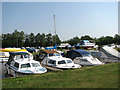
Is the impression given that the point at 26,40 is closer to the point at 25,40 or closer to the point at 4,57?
the point at 25,40

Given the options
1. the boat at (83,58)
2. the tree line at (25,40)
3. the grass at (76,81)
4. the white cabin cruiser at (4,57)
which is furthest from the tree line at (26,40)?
the grass at (76,81)

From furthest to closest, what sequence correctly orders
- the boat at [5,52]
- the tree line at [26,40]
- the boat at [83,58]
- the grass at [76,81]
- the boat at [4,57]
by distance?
the tree line at [26,40], the boat at [4,57], the boat at [5,52], the boat at [83,58], the grass at [76,81]

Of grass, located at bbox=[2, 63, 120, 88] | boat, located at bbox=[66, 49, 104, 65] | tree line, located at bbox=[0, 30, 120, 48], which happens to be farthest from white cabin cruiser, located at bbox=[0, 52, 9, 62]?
tree line, located at bbox=[0, 30, 120, 48]

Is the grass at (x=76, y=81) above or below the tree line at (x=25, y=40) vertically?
below

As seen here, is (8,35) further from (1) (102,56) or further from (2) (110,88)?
(2) (110,88)

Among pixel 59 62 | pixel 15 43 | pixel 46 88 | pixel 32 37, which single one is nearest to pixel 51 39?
pixel 32 37

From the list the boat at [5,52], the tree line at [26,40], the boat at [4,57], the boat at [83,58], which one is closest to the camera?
the boat at [83,58]

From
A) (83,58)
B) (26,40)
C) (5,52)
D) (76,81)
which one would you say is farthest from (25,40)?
(76,81)

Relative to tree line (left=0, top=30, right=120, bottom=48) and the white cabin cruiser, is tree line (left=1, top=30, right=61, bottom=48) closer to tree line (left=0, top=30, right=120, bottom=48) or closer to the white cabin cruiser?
tree line (left=0, top=30, right=120, bottom=48)

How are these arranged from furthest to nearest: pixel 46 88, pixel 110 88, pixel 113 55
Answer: pixel 113 55
pixel 46 88
pixel 110 88

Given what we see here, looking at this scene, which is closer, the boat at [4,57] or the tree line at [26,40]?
the boat at [4,57]

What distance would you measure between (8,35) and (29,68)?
46.3 m

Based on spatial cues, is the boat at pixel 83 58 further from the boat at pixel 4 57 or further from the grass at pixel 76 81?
the boat at pixel 4 57

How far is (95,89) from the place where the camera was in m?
5.69
